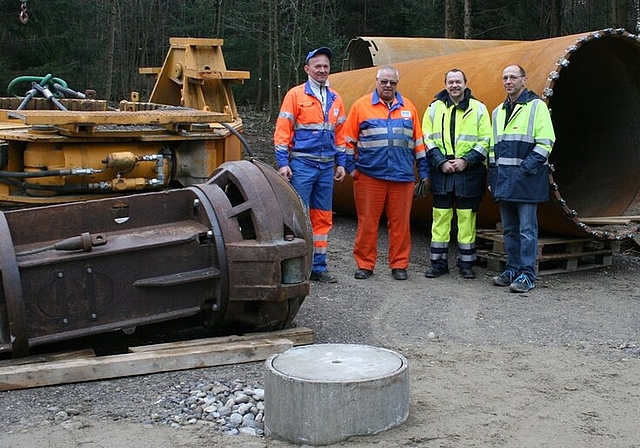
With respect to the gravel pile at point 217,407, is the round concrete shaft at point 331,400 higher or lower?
higher

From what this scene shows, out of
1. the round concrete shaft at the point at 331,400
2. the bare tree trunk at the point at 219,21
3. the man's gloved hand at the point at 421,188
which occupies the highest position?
the bare tree trunk at the point at 219,21

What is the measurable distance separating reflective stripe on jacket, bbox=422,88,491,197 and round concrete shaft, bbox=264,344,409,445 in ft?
12.8

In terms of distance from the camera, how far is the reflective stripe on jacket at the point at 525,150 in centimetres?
711

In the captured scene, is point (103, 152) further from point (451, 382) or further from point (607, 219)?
point (607, 219)

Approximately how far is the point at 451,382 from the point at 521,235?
291 cm

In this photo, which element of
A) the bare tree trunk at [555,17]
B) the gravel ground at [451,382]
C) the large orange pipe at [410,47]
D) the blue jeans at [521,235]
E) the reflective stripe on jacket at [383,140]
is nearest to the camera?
the gravel ground at [451,382]

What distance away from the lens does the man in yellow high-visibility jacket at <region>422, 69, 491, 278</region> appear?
7.60m

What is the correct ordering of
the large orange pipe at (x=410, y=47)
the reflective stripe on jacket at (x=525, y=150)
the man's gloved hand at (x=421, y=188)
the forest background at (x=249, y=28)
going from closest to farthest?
the reflective stripe on jacket at (x=525, y=150), the man's gloved hand at (x=421, y=188), the large orange pipe at (x=410, y=47), the forest background at (x=249, y=28)

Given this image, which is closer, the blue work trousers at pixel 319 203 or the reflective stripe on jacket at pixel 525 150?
the reflective stripe on jacket at pixel 525 150

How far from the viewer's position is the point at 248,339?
5.16 m

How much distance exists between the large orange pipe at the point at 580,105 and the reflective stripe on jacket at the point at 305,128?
1827mm

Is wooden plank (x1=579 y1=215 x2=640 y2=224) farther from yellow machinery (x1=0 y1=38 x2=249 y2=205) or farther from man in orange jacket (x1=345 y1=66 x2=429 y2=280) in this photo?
yellow machinery (x1=0 y1=38 x2=249 y2=205)

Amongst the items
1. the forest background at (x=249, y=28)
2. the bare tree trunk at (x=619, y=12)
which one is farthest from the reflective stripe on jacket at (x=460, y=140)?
the forest background at (x=249, y=28)

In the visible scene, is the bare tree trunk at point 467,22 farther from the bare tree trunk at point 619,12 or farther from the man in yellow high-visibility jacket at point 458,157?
the man in yellow high-visibility jacket at point 458,157
